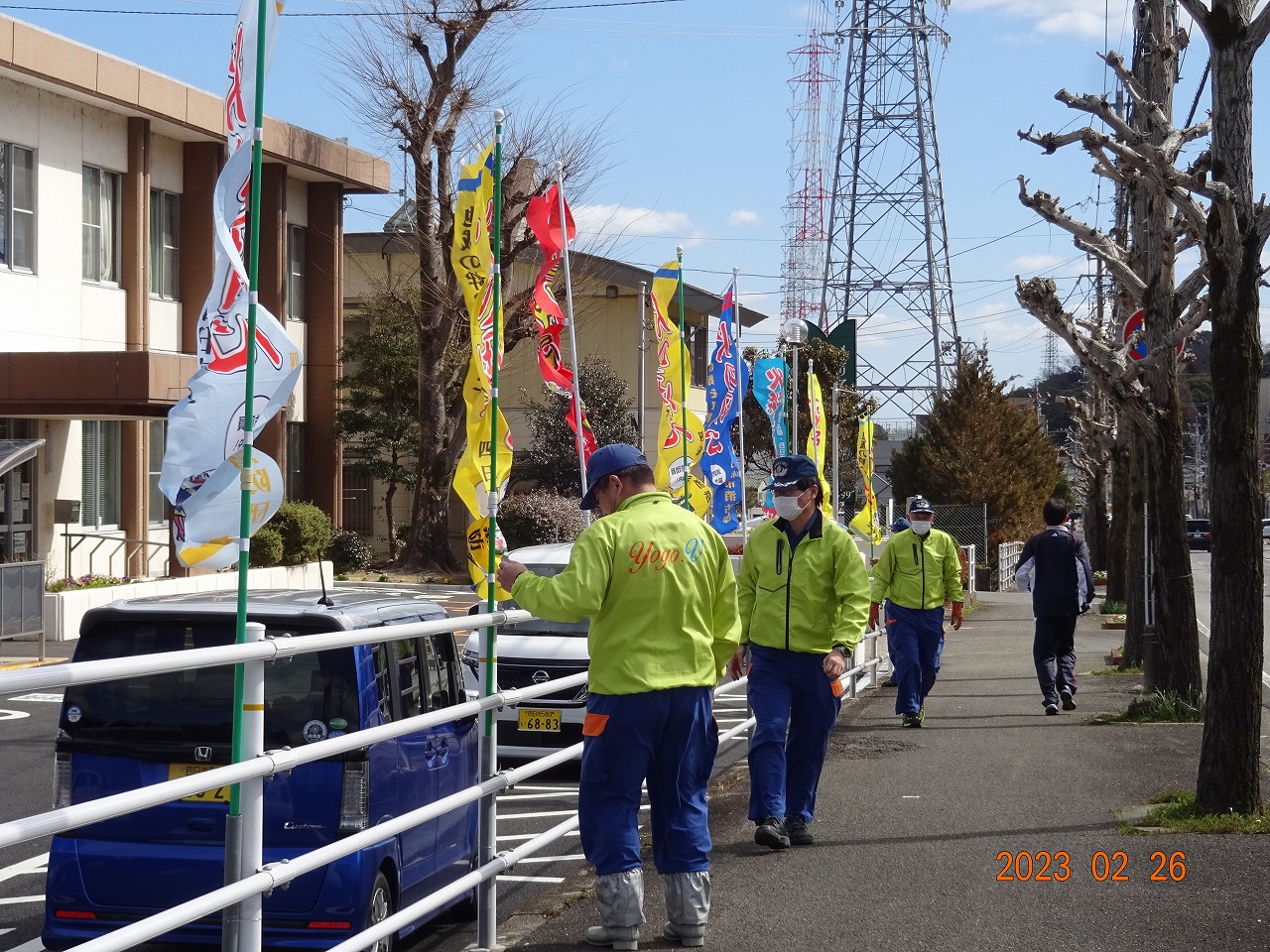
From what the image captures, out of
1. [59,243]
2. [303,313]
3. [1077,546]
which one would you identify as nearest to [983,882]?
[1077,546]

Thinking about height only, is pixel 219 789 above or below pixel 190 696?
below

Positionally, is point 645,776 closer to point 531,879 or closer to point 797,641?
point 797,641

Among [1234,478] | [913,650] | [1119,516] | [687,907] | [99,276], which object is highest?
[99,276]

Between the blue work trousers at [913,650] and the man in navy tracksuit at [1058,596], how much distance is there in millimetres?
1439

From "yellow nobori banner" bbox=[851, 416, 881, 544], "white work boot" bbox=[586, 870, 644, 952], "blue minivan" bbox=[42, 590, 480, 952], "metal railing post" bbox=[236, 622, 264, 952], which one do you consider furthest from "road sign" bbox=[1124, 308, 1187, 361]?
"metal railing post" bbox=[236, 622, 264, 952]

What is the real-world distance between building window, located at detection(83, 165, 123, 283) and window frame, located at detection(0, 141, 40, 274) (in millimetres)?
1522

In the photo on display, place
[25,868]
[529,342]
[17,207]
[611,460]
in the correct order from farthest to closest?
[529,342]
[17,207]
[25,868]
[611,460]

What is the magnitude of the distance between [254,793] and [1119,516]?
2723cm

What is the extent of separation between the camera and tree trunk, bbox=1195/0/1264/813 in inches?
314

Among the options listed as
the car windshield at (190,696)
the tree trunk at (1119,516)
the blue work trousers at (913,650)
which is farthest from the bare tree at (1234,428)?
the tree trunk at (1119,516)

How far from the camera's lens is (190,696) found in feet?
18.2

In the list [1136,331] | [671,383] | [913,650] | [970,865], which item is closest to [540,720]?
[913,650]

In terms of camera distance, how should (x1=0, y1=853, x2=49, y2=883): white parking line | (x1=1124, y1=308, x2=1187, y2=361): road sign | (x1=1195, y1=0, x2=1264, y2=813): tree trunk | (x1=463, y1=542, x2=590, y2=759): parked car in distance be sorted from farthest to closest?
(x1=1124, y1=308, x2=1187, y2=361): road sign < (x1=463, y1=542, x2=590, y2=759): parked car in distance < (x1=1195, y1=0, x2=1264, y2=813): tree trunk < (x1=0, y1=853, x2=49, y2=883): white parking line

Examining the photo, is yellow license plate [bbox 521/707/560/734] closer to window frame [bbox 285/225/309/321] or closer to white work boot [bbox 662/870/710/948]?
white work boot [bbox 662/870/710/948]
